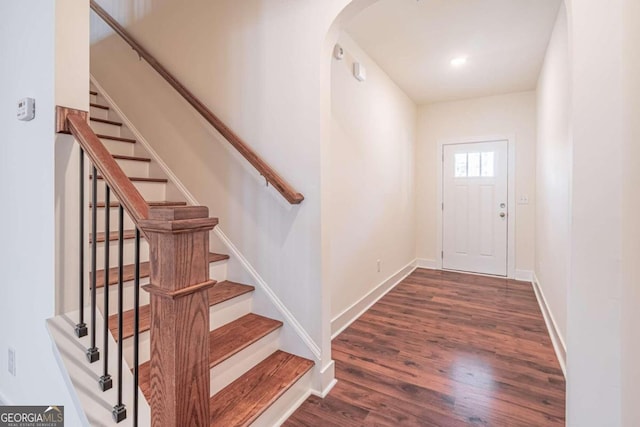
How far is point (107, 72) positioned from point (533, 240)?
5299 millimetres

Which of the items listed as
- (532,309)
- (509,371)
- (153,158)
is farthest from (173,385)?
(532,309)

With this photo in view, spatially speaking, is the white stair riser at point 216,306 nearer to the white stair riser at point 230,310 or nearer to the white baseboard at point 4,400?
the white stair riser at point 230,310

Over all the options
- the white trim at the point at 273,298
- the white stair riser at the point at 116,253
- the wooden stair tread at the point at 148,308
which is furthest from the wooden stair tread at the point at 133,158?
the wooden stair tread at the point at 148,308

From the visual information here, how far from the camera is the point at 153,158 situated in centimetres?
269

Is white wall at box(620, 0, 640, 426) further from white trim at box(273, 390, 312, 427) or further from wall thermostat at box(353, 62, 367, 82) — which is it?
wall thermostat at box(353, 62, 367, 82)

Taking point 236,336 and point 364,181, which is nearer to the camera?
point 236,336

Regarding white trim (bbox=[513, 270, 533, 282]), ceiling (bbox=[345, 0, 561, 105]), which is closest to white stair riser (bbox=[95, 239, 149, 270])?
ceiling (bbox=[345, 0, 561, 105])

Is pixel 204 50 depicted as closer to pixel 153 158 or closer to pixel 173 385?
pixel 153 158

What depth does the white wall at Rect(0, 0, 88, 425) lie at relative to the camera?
4.32ft

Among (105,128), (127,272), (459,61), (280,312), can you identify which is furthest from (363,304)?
(105,128)

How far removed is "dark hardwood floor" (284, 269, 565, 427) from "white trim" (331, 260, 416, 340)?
0.07 meters

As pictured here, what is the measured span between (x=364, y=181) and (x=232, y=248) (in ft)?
5.03

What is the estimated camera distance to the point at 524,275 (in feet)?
14.2

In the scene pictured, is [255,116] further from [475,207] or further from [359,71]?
[475,207]
